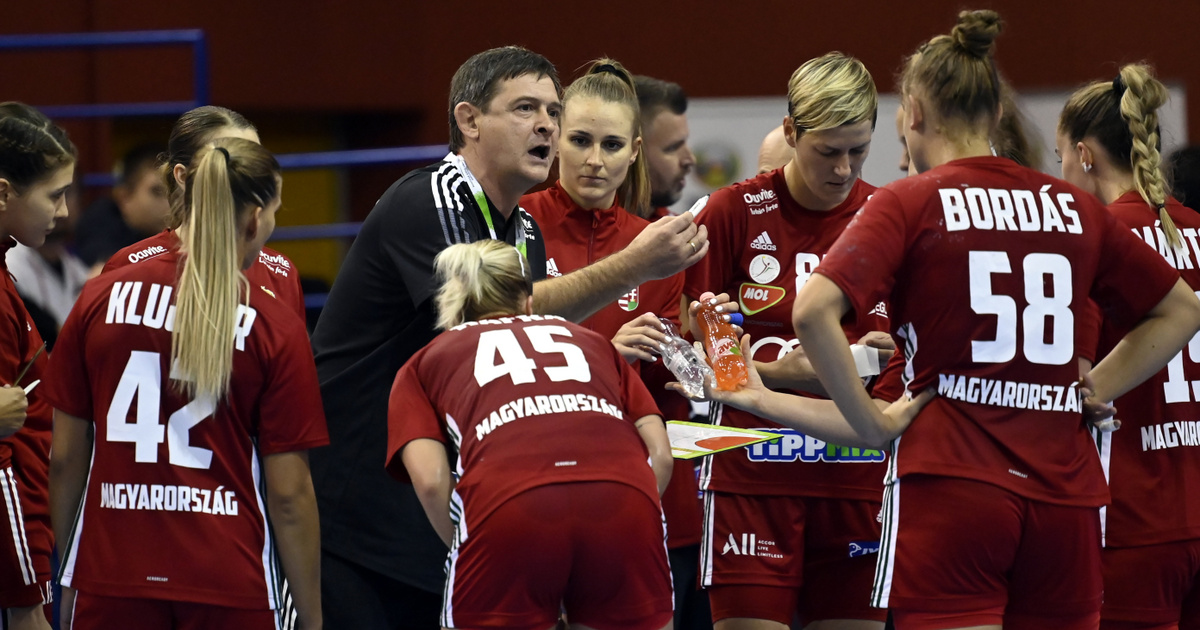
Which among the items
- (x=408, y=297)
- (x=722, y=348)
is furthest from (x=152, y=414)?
(x=722, y=348)

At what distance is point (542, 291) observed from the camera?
365 centimetres

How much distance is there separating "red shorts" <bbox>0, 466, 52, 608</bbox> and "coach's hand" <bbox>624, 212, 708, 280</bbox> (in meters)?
1.89

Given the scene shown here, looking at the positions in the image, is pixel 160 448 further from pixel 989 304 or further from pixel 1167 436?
pixel 1167 436

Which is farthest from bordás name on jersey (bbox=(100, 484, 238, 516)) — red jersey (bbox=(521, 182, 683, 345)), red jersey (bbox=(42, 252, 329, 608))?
red jersey (bbox=(521, 182, 683, 345))

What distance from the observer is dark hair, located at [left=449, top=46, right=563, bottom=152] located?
379 centimetres

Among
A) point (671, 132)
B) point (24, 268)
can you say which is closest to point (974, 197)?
point (671, 132)

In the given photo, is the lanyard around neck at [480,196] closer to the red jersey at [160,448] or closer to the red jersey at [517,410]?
the red jersey at [517,410]

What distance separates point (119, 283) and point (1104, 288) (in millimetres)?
2485

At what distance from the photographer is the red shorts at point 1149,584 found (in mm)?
3672

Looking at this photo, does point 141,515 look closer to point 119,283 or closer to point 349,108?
point 119,283

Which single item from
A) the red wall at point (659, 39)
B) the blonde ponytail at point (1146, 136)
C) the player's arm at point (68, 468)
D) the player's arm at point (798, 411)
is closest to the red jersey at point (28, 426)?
the player's arm at point (68, 468)

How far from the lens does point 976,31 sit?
3.21 m

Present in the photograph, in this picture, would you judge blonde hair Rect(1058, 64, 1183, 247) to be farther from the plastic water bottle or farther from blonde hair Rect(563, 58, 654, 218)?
blonde hair Rect(563, 58, 654, 218)

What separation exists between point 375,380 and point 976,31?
1.84 m
